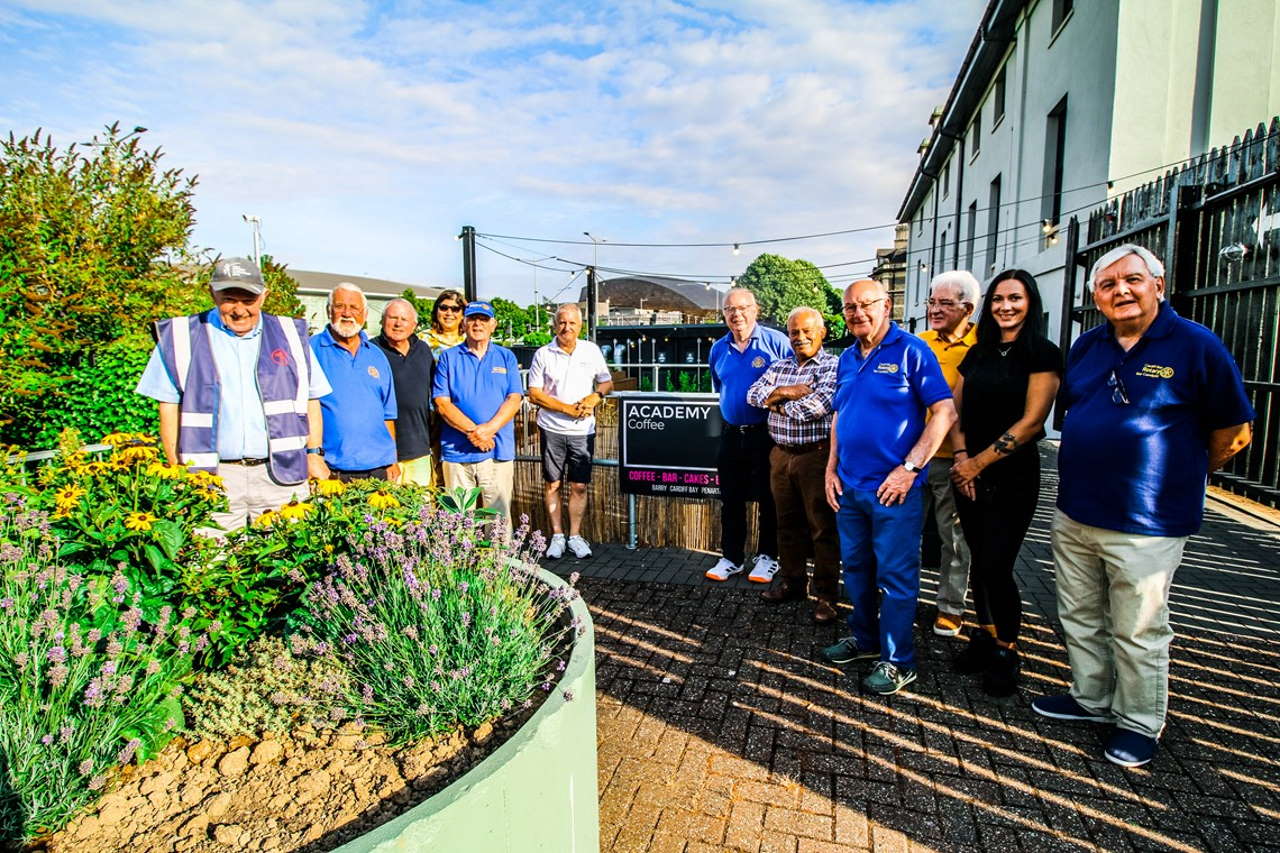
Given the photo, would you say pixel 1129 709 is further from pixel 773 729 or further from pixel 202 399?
pixel 202 399

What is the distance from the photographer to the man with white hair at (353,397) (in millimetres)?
4328

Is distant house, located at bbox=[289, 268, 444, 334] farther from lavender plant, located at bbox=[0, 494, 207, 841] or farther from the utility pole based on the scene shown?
lavender plant, located at bbox=[0, 494, 207, 841]

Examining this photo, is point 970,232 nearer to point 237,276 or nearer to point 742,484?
point 742,484

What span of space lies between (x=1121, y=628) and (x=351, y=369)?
169 inches

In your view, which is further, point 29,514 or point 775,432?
point 775,432

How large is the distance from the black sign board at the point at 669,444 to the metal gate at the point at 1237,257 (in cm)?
431

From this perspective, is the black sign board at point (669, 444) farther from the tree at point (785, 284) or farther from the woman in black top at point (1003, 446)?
the tree at point (785, 284)

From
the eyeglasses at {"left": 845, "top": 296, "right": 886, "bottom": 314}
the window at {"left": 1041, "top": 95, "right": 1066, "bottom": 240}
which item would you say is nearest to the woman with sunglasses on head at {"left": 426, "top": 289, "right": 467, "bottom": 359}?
the eyeglasses at {"left": 845, "top": 296, "right": 886, "bottom": 314}

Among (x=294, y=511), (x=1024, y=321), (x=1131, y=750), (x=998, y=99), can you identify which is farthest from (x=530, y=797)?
(x=998, y=99)

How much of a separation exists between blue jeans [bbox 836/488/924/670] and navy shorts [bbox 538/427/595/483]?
8.54 ft

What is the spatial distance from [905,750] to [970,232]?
20.2m

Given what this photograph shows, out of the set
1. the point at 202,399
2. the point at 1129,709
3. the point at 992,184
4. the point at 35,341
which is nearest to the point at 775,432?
the point at 1129,709

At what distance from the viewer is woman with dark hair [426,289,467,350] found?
5559 mm

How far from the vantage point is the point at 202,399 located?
3389 mm
